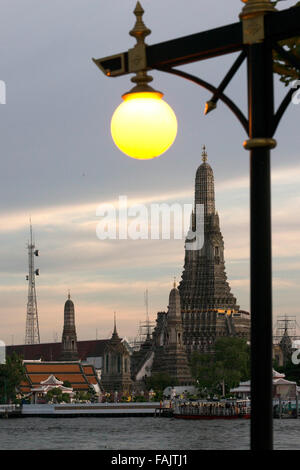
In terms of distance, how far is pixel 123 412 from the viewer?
153250 mm

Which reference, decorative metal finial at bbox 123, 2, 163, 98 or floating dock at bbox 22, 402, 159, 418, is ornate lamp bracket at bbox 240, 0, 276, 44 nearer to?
decorative metal finial at bbox 123, 2, 163, 98

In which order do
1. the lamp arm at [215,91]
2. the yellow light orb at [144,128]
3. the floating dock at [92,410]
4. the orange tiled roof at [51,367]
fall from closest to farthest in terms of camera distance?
the yellow light orb at [144,128] → the lamp arm at [215,91] → the floating dock at [92,410] → the orange tiled roof at [51,367]

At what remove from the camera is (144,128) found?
23.2 feet

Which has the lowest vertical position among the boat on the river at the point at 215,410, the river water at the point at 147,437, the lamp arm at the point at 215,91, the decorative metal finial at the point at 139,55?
the river water at the point at 147,437

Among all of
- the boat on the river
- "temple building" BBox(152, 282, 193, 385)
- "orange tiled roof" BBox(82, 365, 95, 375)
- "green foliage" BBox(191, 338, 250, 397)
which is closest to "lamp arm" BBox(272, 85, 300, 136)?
the boat on the river

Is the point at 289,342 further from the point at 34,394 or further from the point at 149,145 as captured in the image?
the point at 149,145

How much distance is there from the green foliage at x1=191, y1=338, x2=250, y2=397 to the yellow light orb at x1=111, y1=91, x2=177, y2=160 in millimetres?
142855

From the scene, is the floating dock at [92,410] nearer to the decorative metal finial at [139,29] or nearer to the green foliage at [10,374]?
the green foliage at [10,374]

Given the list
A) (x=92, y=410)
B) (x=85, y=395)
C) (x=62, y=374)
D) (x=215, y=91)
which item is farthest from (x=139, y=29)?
(x=62, y=374)

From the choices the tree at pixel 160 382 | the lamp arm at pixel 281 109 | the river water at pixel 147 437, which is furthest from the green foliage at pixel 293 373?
the lamp arm at pixel 281 109

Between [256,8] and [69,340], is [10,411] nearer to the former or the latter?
[69,340]

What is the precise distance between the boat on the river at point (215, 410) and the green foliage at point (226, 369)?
8.29 metres

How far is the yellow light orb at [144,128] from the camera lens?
7.07 m

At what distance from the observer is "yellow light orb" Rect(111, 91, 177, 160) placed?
707cm
